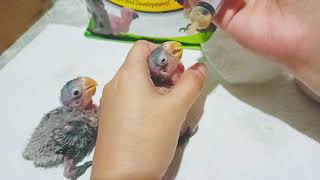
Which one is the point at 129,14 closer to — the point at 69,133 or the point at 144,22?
the point at 144,22

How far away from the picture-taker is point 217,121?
0.43 m

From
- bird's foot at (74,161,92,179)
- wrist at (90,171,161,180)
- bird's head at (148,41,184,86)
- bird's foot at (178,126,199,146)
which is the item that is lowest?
bird's foot at (74,161,92,179)

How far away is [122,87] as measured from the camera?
0.39 m

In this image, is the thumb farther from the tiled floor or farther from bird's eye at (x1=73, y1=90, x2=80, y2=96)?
the tiled floor

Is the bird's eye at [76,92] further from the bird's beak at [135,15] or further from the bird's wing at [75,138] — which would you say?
the bird's beak at [135,15]

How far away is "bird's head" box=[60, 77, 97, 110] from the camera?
1.38 feet

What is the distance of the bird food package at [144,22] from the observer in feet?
1.61

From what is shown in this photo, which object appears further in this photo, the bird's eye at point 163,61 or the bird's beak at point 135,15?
the bird's beak at point 135,15

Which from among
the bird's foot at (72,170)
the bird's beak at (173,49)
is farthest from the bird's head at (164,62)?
the bird's foot at (72,170)

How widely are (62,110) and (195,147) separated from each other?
13cm

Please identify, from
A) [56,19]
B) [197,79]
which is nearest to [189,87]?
[197,79]

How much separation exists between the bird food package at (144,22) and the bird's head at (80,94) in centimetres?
12

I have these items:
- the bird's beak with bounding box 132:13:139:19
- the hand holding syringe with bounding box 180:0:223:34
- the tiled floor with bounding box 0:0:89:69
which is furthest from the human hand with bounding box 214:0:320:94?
the tiled floor with bounding box 0:0:89:69

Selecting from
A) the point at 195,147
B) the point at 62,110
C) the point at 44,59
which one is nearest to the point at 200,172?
the point at 195,147
